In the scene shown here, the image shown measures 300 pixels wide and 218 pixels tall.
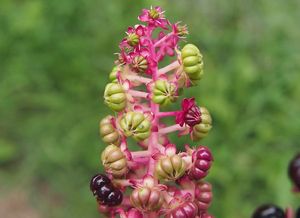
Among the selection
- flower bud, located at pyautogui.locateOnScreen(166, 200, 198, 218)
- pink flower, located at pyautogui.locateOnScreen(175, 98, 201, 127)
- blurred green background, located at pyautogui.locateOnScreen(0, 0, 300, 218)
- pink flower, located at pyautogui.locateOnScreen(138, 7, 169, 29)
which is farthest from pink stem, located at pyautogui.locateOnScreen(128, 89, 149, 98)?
blurred green background, located at pyautogui.locateOnScreen(0, 0, 300, 218)

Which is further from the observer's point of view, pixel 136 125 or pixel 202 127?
pixel 202 127

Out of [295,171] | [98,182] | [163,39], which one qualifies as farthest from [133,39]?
[295,171]

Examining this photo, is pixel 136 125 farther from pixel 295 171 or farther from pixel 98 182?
pixel 295 171

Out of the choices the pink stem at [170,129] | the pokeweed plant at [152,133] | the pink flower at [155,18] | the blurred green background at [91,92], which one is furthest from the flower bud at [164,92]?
the blurred green background at [91,92]

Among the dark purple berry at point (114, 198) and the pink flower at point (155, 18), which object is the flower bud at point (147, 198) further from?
the pink flower at point (155, 18)

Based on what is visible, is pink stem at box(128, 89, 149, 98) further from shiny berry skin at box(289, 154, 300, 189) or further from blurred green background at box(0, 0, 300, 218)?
blurred green background at box(0, 0, 300, 218)

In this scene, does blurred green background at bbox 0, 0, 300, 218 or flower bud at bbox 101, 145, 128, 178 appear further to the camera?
blurred green background at bbox 0, 0, 300, 218
